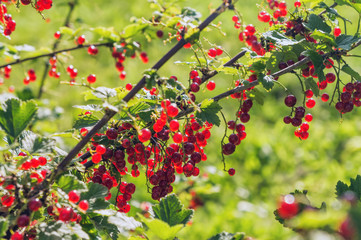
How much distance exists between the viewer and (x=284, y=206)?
31.6 inches

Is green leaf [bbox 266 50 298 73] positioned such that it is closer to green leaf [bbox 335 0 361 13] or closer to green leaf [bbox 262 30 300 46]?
green leaf [bbox 262 30 300 46]

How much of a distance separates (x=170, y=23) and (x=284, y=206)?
999 millimetres

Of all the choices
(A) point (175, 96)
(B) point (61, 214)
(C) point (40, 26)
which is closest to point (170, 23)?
(A) point (175, 96)

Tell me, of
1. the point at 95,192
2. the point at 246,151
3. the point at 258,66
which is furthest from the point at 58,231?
the point at 246,151

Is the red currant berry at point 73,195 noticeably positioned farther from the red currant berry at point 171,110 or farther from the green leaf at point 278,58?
the green leaf at point 278,58

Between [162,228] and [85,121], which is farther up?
[85,121]

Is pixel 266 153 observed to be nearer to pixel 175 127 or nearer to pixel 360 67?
pixel 360 67

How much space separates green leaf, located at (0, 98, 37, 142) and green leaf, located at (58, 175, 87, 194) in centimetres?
A: 23

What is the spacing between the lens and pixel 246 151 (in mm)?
5629

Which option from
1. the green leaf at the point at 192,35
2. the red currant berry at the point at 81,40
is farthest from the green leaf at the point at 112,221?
the red currant berry at the point at 81,40

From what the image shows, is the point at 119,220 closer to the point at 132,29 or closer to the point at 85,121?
the point at 85,121

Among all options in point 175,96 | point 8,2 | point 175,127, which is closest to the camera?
point 175,127

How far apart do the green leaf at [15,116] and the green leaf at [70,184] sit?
0.23 meters

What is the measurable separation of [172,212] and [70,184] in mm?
426
